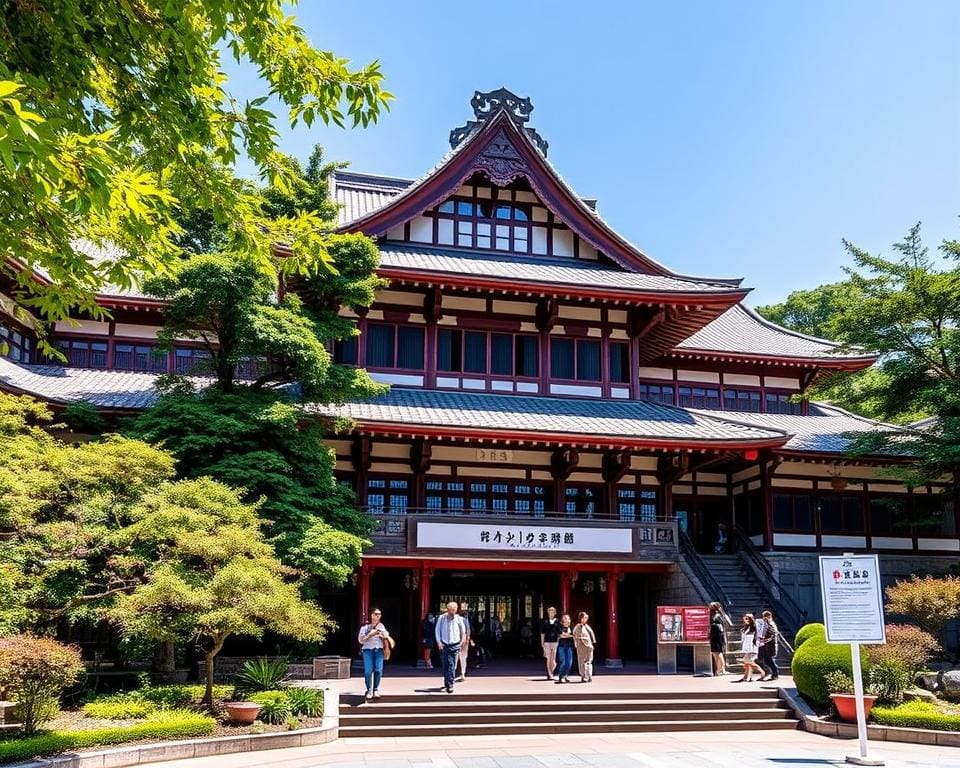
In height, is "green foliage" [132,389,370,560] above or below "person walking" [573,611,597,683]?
above

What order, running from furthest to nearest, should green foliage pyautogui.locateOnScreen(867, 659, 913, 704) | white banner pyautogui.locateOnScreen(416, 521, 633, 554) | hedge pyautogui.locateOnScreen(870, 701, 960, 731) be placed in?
white banner pyautogui.locateOnScreen(416, 521, 633, 554) < green foliage pyautogui.locateOnScreen(867, 659, 913, 704) < hedge pyautogui.locateOnScreen(870, 701, 960, 731)

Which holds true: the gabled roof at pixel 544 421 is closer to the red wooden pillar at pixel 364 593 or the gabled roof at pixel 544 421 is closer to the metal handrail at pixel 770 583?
the red wooden pillar at pixel 364 593

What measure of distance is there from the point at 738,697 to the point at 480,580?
10.2 m

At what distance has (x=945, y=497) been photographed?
79.5 feet

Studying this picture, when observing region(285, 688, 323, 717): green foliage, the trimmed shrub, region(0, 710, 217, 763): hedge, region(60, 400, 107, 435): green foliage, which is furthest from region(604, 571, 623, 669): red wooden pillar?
region(60, 400, 107, 435): green foliage

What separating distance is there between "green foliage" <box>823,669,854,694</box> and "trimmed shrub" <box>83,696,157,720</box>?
39.9ft

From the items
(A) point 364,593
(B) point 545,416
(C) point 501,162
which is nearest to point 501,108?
(C) point 501,162

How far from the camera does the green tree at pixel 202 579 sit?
1355cm

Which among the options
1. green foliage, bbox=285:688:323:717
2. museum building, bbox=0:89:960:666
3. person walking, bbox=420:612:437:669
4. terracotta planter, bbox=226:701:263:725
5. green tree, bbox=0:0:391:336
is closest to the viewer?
green tree, bbox=0:0:391:336

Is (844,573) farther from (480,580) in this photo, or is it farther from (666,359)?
(666,359)

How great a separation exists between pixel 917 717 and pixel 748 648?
3919mm

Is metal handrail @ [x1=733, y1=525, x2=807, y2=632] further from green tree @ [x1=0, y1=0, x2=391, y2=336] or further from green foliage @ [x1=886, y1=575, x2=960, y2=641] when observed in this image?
green tree @ [x1=0, y1=0, x2=391, y2=336]

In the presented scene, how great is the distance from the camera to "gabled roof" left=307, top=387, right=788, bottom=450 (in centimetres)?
2138

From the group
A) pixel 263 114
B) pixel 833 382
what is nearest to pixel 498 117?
pixel 833 382
